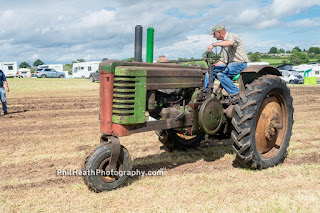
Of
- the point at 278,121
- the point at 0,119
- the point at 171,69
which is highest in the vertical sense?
the point at 171,69

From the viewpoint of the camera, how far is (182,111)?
432cm

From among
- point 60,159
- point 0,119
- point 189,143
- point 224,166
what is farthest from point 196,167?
point 0,119

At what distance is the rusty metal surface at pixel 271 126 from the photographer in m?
4.59

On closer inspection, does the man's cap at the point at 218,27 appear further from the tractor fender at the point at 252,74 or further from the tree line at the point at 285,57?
the tree line at the point at 285,57

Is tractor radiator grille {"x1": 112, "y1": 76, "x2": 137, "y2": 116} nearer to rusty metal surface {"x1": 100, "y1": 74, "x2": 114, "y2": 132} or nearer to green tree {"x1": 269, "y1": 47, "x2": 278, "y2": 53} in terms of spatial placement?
rusty metal surface {"x1": 100, "y1": 74, "x2": 114, "y2": 132}

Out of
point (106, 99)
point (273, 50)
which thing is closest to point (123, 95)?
point (106, 99)

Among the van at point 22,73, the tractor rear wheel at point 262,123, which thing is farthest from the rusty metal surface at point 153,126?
the van at point 22,73

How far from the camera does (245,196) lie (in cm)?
358

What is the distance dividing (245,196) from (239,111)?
1212mm

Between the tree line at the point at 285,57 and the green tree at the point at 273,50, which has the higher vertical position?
the green tree at the point at 273,50

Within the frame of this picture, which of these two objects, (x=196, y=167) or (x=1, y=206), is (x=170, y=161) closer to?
(x=196, y=167)

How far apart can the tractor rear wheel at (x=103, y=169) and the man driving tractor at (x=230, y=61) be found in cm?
225

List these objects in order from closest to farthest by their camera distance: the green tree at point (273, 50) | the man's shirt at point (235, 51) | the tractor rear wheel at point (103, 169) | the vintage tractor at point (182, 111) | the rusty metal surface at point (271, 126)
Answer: the tractor rear wheel at point (103, 169) < the vintage tractor at point (182, 111) < the rusty metal surface at point (271, 126) < the man's shirt at point (235, 51) < the green tree at point (273, 50)

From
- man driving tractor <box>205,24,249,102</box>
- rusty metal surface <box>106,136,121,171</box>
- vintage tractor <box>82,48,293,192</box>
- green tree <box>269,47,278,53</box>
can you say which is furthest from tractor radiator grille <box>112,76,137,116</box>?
green tree <box>269,47,278,53</box>
